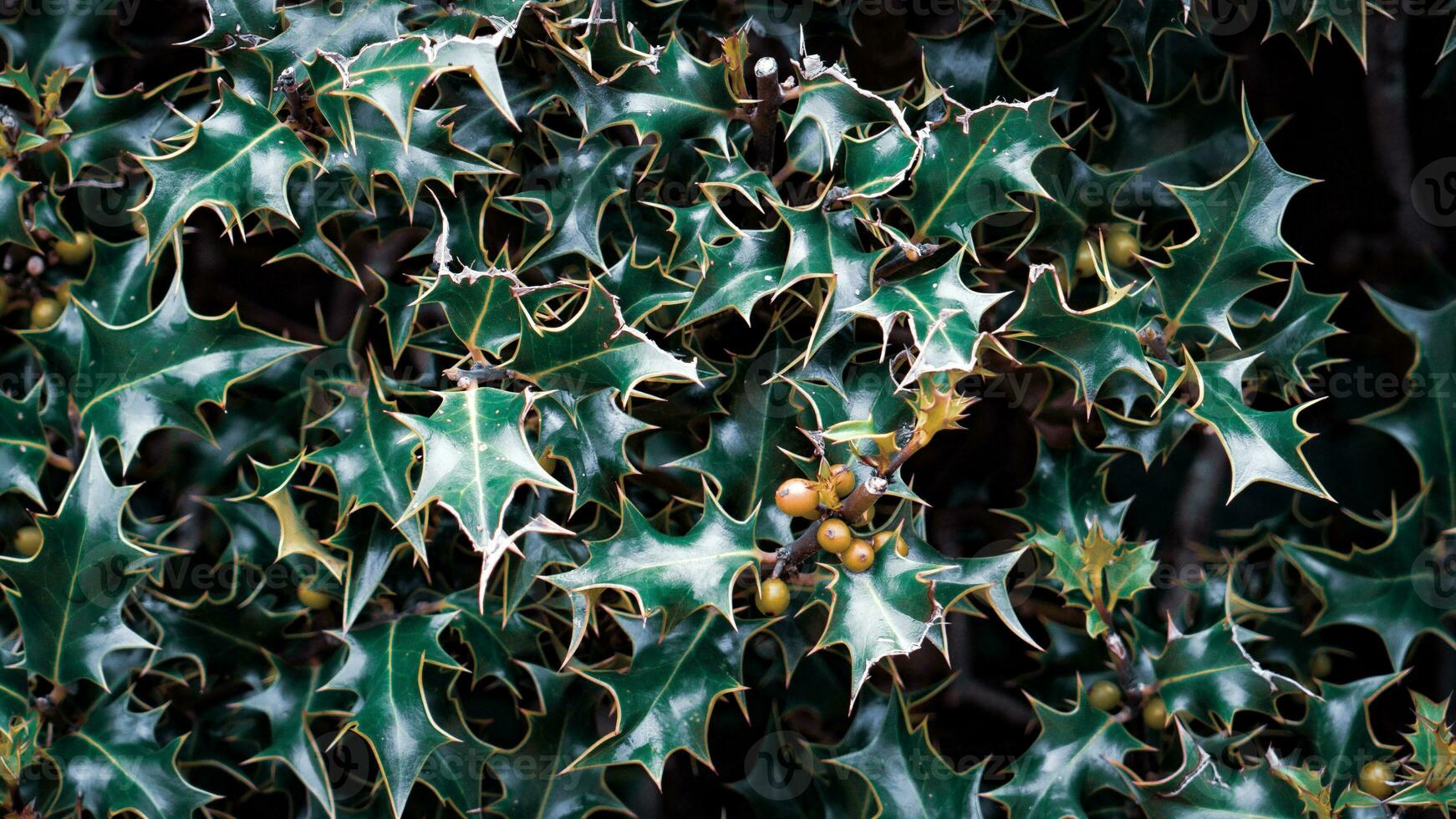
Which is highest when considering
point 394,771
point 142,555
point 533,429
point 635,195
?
point 635,195

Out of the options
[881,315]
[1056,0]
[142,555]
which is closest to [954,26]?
[1056,0]

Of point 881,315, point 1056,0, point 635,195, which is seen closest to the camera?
point 881,315

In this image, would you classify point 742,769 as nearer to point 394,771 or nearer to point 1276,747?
point 394,771

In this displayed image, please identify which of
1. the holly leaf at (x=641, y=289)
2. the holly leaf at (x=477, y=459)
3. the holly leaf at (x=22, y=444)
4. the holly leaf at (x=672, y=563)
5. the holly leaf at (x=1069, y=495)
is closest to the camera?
the holly leaf at (x=477, y=459)

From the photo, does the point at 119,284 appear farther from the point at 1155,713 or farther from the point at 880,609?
the point at 1155,713

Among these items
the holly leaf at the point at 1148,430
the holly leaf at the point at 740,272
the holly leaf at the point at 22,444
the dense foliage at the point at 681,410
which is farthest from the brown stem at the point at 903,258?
the holly leaf at the point at 22,444

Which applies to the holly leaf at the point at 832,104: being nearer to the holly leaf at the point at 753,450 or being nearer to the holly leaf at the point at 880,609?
the holly leaf at the point at 753,450

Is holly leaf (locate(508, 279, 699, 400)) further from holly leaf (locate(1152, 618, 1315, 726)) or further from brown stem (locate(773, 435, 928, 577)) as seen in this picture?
holly leaf (locate(1152, 618, 1315, 726))

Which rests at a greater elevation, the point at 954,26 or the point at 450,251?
the point at 954,26
